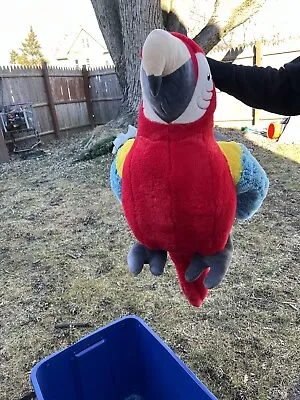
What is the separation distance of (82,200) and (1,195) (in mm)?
935

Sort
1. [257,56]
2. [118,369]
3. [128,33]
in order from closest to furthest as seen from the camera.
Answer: [118,369]
[128,33]
[257,56]

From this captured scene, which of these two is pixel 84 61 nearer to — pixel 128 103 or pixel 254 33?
pixel 254 33

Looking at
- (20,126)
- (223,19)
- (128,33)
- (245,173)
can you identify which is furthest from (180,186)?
(20,126)

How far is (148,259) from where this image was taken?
61 cm

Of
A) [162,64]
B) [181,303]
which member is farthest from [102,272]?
[162,64]

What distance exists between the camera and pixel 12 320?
1.63m

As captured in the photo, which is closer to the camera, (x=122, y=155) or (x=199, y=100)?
(x=199, y=100)

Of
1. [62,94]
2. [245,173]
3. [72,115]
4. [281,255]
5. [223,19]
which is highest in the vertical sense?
[223,19]

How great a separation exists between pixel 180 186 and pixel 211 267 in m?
0.15

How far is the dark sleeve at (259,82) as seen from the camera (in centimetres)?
54

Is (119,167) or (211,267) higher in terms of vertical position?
(119,167)

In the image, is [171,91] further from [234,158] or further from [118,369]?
[118,369]

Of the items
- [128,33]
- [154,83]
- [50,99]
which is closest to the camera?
[154,83]

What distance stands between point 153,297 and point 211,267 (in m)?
1.20
